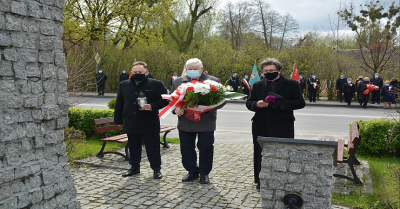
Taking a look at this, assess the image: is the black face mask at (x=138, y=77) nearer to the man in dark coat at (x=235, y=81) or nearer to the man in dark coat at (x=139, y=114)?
the man in dark coat at (x=139, y=114)

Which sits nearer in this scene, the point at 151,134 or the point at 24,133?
the point at 24,133

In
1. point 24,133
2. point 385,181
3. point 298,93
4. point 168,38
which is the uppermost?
point 168,38

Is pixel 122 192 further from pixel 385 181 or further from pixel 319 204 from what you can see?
pixel 385 181

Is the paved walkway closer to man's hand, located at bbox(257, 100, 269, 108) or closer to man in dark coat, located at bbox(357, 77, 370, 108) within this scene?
man's hand, located at bbox(257, 100, 269, 108)

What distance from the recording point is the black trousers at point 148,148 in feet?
21.8

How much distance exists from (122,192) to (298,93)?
2888mm

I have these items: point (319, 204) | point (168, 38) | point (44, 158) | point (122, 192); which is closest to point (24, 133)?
point (44, 158)

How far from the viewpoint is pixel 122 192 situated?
5.72 meters

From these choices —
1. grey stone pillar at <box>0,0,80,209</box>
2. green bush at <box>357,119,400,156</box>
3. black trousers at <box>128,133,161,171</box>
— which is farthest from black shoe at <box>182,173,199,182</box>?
green bush at <box>357,119,400,156</box>

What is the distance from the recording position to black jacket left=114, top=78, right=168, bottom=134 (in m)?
6.52

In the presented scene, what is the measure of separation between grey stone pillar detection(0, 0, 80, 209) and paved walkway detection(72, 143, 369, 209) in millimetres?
816

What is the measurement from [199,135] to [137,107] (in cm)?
112

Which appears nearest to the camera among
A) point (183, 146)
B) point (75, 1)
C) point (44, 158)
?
point (44, 158)

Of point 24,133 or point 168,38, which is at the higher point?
point 168,38
